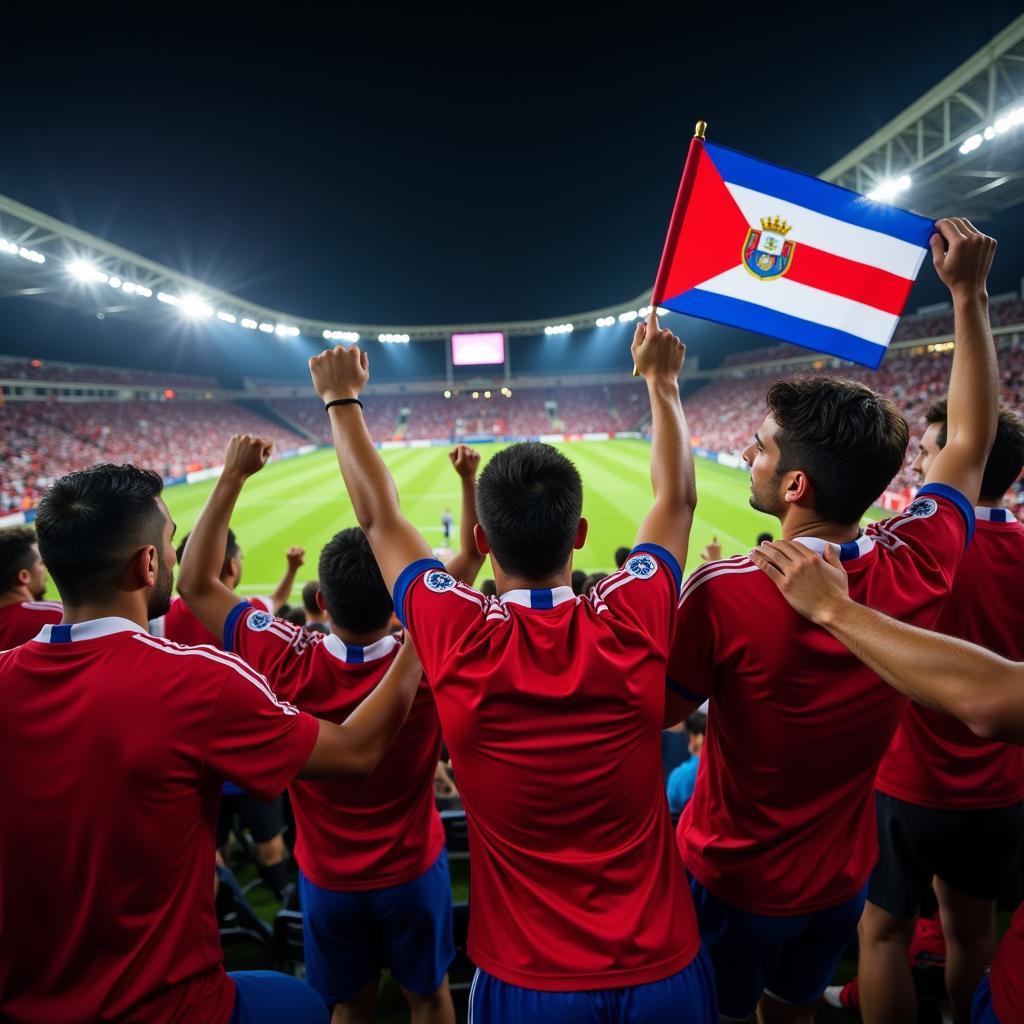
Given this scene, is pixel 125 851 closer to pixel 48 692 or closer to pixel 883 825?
pixel 48 692

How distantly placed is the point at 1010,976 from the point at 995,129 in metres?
19.4

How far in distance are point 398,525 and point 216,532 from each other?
3.06 feet

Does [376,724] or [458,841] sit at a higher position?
[376,724]

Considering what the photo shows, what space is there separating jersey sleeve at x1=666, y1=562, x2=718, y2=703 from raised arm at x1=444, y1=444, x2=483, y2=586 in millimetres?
851

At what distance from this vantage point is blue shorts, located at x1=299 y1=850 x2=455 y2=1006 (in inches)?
90.7

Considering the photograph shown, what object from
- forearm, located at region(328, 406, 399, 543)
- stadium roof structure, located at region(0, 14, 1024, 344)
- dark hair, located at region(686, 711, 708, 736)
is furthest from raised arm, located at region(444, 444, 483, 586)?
stadium roof structure, located at region(0, 14, 1024, 344)

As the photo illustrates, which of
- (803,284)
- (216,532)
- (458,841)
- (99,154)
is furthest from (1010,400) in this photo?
(99,154)

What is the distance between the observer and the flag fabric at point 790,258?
3199 mm

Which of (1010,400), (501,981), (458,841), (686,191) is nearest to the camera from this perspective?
(501,981)

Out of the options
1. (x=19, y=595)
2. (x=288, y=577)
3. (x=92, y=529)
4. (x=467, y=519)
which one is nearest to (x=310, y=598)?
(x=288, y=577)

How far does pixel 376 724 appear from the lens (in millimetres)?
1740

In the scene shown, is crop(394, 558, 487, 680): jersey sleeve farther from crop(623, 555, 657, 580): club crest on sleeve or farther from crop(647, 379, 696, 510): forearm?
crop(647, 379, 696, 510): forearm

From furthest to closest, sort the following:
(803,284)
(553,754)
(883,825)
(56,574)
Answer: (803,284), (883,825), (56,574), (553,754)

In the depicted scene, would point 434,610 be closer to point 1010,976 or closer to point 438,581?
point 438,581
